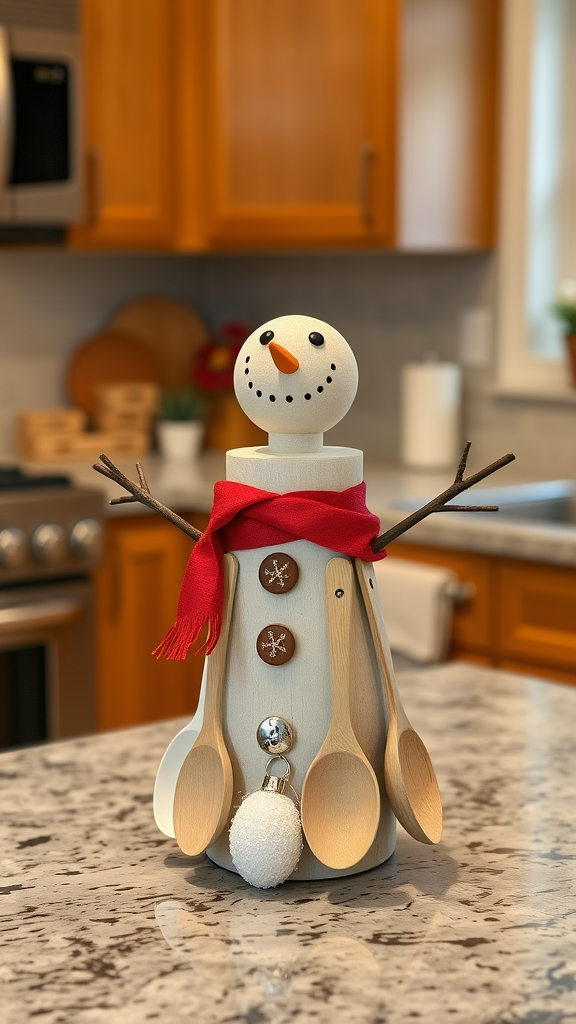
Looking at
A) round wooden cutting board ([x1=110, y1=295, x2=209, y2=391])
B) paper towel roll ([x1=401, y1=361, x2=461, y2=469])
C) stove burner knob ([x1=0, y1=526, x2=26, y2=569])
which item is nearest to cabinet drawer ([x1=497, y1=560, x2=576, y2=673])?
paper towel roll ([x1=401, y1=361, x2=461, y2=469])

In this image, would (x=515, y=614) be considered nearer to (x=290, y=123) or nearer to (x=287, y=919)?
(x=290, y=123)

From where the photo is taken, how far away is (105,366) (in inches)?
144

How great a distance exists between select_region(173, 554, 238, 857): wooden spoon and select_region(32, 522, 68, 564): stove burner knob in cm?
186

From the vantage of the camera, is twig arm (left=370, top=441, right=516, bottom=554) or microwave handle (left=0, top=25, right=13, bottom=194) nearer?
twig arm (left=370, top=441, right=516, bottom=554)

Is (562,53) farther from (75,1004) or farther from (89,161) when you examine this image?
(75,1004)

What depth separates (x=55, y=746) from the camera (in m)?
1.15

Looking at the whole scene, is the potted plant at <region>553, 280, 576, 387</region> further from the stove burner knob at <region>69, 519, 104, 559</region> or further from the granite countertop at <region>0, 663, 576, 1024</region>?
the granite countertop at <region>0, 663, 576, 1024</region>

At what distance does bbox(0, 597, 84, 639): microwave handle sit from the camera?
2.62m

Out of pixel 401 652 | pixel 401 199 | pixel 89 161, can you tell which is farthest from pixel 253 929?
pixel 89 161

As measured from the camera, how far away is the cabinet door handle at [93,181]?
10.4 feet

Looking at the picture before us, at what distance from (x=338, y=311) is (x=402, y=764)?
114 inches

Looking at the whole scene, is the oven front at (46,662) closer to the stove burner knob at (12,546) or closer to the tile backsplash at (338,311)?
the stove burner knob at (12,546)

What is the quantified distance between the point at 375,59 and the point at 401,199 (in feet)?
1.02

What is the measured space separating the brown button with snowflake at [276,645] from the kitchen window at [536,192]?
7.63 feet
